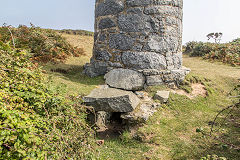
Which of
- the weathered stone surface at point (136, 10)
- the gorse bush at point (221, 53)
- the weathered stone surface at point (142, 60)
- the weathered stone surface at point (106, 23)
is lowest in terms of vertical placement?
the weathered stone surface at point (142, 60)

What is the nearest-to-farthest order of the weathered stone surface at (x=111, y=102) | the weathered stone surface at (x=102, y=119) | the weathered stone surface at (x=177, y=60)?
the weathered stone surface at (x=111, y=102) → the weathered stone surface at (x=102, y=119) → the weathered stone surface at (x=177, y=60)

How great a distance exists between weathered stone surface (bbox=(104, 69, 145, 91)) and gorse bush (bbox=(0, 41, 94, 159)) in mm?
2002

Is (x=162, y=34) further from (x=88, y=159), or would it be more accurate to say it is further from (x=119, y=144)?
(x=88, y=159)

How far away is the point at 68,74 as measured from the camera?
21.1 feet

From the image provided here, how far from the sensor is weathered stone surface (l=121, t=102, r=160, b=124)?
13.5ft

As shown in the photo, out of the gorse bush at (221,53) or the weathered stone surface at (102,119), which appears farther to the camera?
the gorse bush at (221,53)

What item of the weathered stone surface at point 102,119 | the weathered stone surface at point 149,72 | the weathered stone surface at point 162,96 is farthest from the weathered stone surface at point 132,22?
the weathered stone surface at point 102,119

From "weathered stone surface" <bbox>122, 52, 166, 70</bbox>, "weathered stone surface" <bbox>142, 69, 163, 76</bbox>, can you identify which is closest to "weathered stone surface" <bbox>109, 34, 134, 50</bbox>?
"weathered stone surface" <bbox>122, 52, 166, 70</bbox>

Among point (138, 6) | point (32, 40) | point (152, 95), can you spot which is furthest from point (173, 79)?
point (32, 40)

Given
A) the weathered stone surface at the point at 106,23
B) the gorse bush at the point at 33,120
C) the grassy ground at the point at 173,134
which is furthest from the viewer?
the weathered stone surface at the point at 106,23

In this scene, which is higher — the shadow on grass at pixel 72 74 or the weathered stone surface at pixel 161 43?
the weathered stone surface at pixel 161 43

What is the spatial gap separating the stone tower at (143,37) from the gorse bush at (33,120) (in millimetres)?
2498

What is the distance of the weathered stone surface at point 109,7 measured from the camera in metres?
5.38

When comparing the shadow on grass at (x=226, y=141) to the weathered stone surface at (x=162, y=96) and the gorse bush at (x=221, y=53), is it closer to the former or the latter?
the weathered stone surface at (x=162, y=96)
